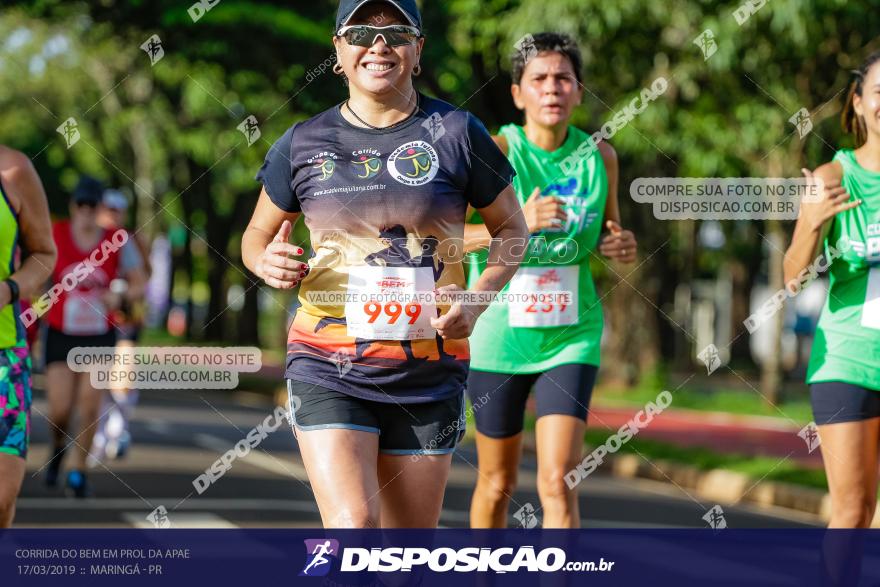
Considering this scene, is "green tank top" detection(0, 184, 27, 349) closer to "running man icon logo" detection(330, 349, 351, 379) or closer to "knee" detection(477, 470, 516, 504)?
"running man icon logo" detection(330, 349, 351, 379)

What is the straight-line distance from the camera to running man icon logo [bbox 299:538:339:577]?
13.4 feet

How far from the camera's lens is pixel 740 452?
1427 centimetres

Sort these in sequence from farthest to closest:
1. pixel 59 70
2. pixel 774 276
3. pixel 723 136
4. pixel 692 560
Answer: pixel 59 70 < pixel 774 276 < pixel 723 136 < pixel 692 560

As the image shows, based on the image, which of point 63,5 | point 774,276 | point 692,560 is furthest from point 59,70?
point 692,560

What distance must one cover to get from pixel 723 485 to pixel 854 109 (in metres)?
7.04

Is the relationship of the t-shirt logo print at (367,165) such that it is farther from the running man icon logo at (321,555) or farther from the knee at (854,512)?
the knee at (854,512)

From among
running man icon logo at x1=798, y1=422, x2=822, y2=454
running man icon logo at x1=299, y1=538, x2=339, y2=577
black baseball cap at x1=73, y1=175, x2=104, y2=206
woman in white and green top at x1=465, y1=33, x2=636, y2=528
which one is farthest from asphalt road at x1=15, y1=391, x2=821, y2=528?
running man icon logo at x1=299, y1=538, x2=339, y2=577

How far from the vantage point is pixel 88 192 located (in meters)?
9.16

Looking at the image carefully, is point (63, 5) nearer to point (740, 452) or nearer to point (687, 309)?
point (740, 452)

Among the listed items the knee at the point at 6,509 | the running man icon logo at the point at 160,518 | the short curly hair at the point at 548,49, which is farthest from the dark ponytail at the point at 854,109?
the running man icon logo at the point at 160,518

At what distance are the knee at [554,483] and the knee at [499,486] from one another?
254 mm

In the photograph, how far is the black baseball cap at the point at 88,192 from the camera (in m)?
9.16

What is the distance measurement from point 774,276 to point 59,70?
26.2 meters

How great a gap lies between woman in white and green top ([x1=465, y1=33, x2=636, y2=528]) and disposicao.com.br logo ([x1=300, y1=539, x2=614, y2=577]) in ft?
1.77
